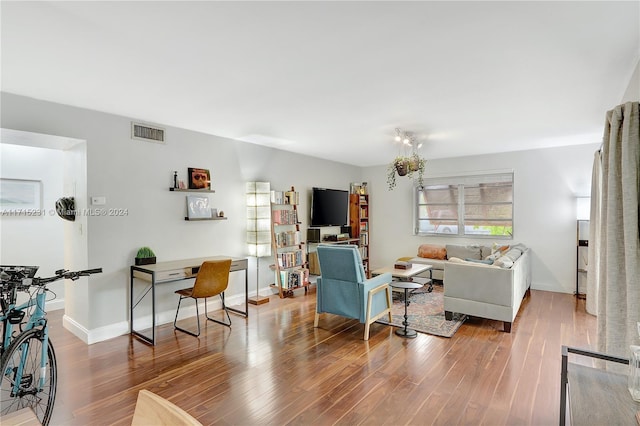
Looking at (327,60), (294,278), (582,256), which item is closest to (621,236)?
(327,60)

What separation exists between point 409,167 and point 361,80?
7.20 ft

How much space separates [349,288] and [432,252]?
3493mm

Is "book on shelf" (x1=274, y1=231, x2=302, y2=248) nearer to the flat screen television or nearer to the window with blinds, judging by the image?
the flat screen television

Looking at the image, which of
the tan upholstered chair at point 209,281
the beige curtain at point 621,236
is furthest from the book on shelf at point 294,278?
the beige curtain at point 621,236

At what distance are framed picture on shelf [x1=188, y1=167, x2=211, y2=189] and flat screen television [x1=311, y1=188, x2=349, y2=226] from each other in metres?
2.27

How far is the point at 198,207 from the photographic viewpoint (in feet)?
15.0

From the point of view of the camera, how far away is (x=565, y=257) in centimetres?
572

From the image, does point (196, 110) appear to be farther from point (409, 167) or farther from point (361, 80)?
point (409, 167)

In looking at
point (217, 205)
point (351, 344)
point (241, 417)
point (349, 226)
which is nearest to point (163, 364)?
point (241, 417)

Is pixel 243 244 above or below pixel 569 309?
above

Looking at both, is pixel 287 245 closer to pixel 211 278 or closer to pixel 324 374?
pixel 211 278

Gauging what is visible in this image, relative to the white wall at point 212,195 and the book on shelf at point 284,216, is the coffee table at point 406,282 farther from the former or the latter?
the white wall at point 212,195

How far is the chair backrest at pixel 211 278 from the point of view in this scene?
12.4 ft

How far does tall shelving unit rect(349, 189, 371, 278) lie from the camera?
7434 mm
